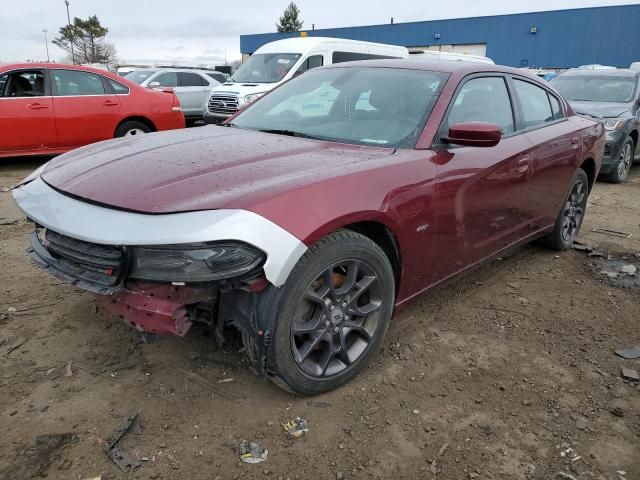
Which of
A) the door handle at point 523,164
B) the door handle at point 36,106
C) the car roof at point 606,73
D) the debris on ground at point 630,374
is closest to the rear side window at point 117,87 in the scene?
the door handle at point 36,106

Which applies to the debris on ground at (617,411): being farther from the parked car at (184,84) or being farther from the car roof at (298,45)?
the parked car at (184,84)

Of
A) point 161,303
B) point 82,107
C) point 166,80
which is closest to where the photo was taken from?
point 161,303

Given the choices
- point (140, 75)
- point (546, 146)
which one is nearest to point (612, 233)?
point (546, 146)

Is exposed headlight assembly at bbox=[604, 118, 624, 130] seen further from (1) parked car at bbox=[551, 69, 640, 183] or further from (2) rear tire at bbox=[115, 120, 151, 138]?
(2) rear tire at bbox=[115, 120, 151, 138]

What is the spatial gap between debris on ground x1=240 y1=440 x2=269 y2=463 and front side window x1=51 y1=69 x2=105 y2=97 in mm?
7042

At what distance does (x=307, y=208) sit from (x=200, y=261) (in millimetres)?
492

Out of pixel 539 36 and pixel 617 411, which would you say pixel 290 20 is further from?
pixel 617 411

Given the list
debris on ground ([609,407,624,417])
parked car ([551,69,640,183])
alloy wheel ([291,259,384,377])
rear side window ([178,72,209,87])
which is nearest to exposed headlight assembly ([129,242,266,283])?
alloy wheel ([291,259,384,377])

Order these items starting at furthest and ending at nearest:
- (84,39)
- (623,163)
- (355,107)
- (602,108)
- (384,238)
Answer: (84,39) → (602,108) → (623,163) → (355,107) → (384,238)

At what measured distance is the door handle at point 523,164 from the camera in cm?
347

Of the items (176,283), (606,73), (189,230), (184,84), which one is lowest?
(176,283)

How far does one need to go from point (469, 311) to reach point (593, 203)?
4279mm

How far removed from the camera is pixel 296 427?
228cm

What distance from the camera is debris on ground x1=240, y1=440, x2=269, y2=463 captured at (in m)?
2.08
